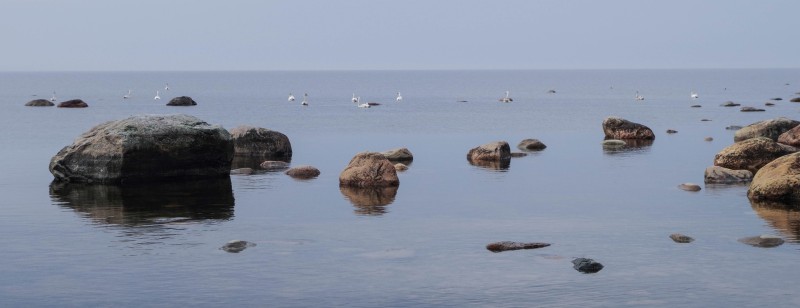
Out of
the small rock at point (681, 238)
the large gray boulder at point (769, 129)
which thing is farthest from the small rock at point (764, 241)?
the large gray boulder at point (769, 129)

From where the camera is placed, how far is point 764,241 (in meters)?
30.7

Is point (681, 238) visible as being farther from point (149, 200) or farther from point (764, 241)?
point (149, 200)

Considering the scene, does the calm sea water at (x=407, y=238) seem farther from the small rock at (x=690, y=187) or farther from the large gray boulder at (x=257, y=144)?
the large gray boulder at (x=257, y=144)

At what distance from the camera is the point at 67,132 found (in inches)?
3396

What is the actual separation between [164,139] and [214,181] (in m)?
3.23

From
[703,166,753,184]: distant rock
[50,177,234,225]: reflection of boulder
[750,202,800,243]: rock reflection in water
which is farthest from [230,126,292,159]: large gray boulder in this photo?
[750,202,800,243]: rock reflection in water

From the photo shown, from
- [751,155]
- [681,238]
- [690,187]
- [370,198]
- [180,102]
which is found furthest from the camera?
[180,102]

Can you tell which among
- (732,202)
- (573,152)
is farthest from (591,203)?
(573,152)

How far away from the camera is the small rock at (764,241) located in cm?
3058

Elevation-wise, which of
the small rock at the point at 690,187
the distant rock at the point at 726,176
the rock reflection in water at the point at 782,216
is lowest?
the rock reflection in water at the point at 782,216

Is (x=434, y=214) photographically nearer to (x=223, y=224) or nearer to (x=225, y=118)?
(x=223, y=224)

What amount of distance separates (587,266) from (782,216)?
39.5 feet

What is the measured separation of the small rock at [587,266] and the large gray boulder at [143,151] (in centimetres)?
2258

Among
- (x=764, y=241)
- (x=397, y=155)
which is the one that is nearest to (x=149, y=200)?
(x=397, y=155)
